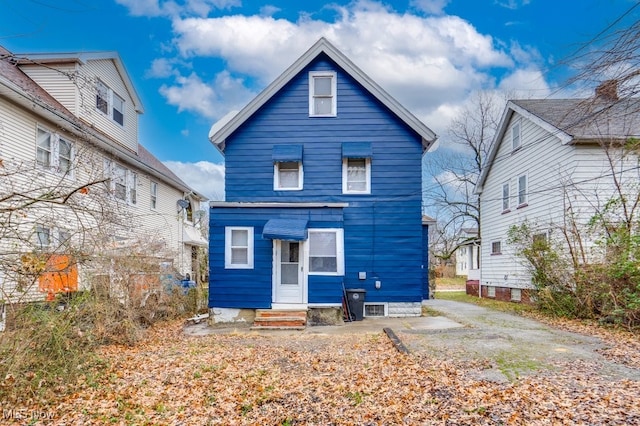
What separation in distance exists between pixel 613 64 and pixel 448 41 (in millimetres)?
13832

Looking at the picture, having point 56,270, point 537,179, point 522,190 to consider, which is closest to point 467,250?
point 522,190

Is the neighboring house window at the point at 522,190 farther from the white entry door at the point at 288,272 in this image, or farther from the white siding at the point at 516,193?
the white entry door at the point at 288,272

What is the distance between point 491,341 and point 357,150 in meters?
6.96

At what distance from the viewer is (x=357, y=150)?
13.0 m

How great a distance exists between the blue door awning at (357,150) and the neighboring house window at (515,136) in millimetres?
7566

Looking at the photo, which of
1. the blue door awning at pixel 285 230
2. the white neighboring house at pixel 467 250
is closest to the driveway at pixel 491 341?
the blue door awning at pixel 285 230

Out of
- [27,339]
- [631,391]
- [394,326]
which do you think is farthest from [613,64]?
[394,326]

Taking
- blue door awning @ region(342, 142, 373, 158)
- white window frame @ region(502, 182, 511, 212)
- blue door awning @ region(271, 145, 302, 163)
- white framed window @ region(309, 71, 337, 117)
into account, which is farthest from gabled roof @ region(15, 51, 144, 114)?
white window frame @ region(502, 182, 511, 212)

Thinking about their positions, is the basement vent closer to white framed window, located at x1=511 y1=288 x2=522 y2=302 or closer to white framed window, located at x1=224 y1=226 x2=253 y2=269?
white framed window, located at x1=224 y1=226 x2=253 y2=269

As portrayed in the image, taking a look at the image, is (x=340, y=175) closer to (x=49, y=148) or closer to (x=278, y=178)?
(x=278, y=178)

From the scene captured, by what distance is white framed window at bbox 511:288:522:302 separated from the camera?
16256 mm

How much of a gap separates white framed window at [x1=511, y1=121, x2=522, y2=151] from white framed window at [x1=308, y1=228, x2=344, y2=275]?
9517 mm

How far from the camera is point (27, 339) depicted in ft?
17.3

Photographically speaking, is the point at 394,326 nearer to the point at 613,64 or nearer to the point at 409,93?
the point at 613,64
